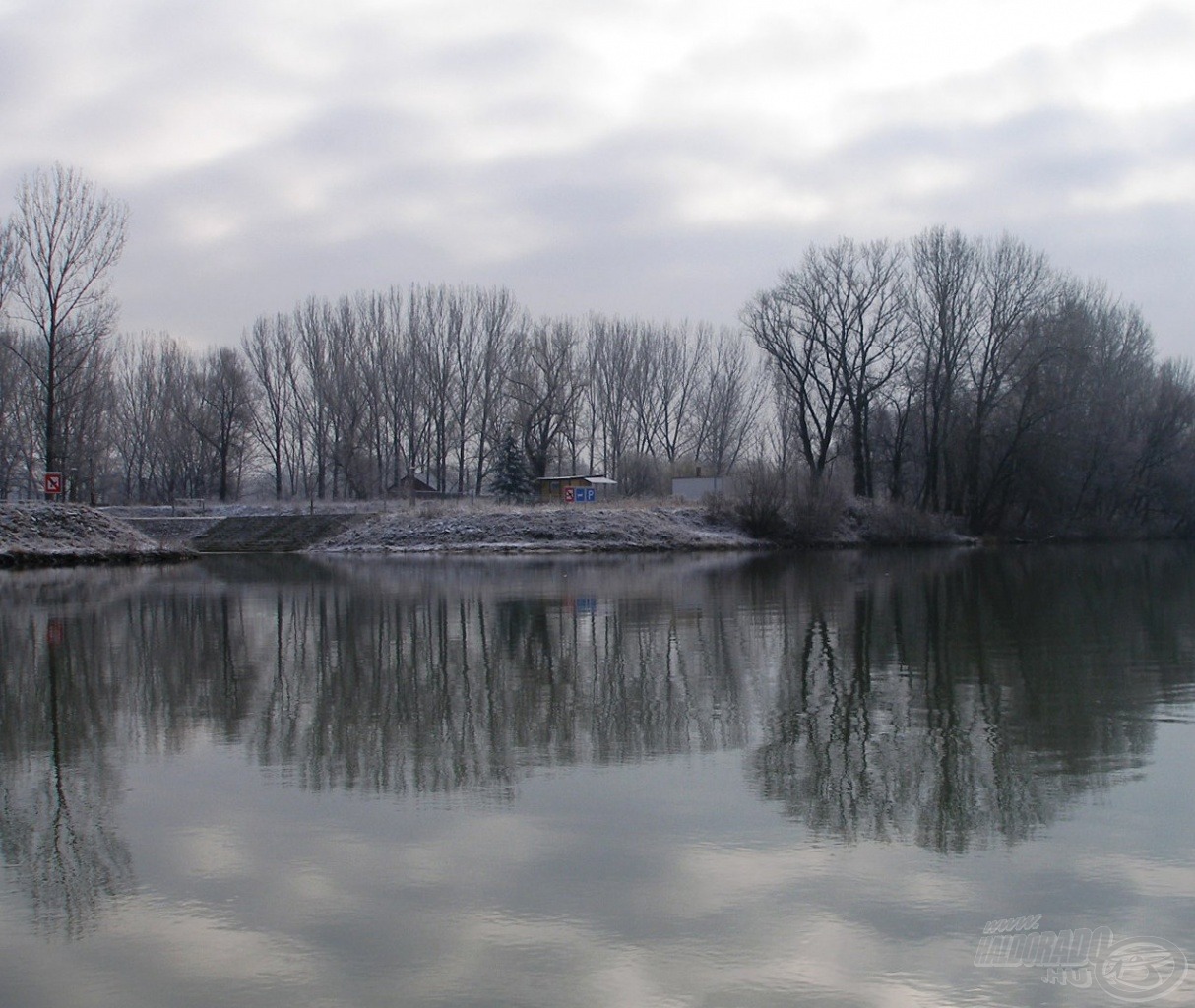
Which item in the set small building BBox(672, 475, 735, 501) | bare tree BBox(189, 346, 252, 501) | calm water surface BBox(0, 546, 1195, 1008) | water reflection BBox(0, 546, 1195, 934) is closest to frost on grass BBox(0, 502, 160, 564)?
water reflection BBox(0, 546, 1195, 934)

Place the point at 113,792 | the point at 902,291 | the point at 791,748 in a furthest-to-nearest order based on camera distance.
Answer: the point at 902,291 → the point at 791,748 → the point at 113,792

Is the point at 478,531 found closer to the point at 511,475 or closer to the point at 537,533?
the point at 537,533

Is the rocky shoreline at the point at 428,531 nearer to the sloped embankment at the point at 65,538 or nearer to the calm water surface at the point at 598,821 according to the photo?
the sloped embankment at the point at 65,538

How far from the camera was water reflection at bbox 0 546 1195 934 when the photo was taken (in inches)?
270

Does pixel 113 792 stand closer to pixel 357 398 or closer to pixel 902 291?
pixel 902 291

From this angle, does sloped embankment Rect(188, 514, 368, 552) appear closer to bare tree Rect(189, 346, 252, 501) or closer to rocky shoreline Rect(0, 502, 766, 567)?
rocky shoreline Rect(0, 502, 766, 567)

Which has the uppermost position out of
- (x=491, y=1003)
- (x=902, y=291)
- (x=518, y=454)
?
(x=902, y=291)

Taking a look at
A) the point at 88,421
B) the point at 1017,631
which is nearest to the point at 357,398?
the point at 88,421

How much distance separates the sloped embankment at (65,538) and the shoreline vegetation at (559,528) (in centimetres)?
80

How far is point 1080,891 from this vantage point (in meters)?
5.25

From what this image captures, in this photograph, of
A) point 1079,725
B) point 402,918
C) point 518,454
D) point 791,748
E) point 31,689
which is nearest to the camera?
point 402,918

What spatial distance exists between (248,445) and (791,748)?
76.7 meters

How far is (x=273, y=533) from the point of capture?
176ft

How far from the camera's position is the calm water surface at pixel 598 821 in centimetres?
454
